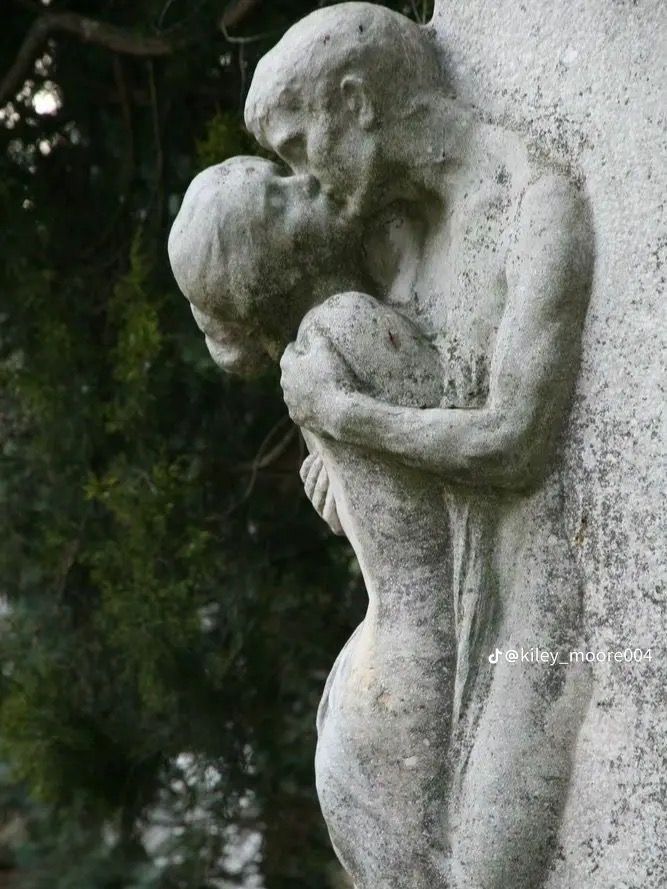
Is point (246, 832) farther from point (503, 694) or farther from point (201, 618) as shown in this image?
point (503, 694)

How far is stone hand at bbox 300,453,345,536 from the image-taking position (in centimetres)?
172

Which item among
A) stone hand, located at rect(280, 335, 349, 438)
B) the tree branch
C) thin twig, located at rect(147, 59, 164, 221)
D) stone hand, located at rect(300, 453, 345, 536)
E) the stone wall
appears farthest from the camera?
thin twig, located at rect(147, 59, 164, 221)

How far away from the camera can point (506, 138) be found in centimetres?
148

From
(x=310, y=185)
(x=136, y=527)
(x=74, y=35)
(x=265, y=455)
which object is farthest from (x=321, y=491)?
(x=74, y=35)

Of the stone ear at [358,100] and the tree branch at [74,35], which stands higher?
the stone ear at [358,100]

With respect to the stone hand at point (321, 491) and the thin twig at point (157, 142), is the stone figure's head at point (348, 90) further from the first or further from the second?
the thin twig at point (157, 142)

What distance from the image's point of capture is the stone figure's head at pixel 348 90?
149 cm

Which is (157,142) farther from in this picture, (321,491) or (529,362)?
(529,362)

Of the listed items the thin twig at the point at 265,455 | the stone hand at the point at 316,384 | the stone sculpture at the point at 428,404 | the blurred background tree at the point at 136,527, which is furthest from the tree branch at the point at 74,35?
the stone hand at the point at 316,384

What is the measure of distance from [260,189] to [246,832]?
202 centimetres

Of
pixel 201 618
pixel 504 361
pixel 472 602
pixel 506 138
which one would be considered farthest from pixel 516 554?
pixel 201 618

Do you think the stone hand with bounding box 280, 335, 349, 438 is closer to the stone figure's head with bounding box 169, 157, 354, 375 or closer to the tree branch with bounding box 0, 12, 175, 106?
the stone figure's head with bounding box 169, 157, 354, 375

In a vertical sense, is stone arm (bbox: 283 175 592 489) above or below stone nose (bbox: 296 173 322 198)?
below

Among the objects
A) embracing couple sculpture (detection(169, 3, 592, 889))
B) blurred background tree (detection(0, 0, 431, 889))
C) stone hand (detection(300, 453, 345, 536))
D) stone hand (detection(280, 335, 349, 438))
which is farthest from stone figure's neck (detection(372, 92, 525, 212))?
blurred background tree (detection(0, 0, 431, 889))
